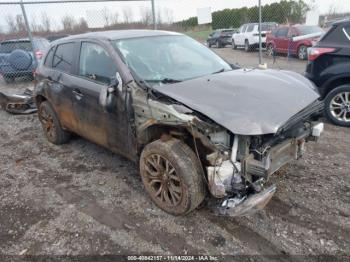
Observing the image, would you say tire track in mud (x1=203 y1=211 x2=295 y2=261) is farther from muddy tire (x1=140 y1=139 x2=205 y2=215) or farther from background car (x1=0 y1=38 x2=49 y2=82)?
background car (x1=0 y1=38 x2=49 y2=82)

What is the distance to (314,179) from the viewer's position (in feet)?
11.7

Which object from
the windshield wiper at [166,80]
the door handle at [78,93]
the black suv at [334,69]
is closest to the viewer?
the windshield wiper at [166,80]

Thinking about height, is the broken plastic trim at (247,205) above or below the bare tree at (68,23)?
below

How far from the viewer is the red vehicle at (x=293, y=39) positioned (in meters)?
13.7

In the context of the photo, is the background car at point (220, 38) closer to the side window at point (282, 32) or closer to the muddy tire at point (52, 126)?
the side window at point (282, 32)

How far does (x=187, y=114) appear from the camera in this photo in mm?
2590

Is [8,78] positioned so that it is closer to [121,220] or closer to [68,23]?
[68,23]

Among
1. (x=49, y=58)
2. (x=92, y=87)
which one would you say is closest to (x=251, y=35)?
(x=49, y=58)

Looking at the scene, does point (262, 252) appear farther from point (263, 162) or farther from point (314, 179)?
point (314, 179)

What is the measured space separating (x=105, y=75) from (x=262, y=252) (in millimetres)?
2422

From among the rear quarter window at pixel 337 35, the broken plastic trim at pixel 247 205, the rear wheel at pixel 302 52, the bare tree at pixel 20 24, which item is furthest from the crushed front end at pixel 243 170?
the rear wheel at pixel 302 52

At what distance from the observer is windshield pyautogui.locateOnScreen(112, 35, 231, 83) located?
3268 mm

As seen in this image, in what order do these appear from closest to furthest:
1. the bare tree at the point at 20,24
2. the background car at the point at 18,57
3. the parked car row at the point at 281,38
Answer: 1. the bare tree at the point at 20,24
2. the background car at the point at 18,57
3. the parked car row at the point at 281,38

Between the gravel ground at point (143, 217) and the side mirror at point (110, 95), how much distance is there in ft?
3.39
